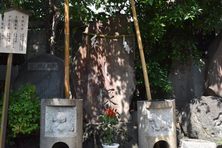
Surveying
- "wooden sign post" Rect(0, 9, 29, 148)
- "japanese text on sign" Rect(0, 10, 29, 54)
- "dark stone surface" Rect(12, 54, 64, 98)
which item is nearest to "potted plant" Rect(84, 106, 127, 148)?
"dark stone surface" Rect(12, 54, 64, 98)

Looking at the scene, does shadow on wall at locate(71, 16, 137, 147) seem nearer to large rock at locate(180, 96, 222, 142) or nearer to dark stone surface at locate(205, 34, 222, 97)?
large rock at locate(180, 96, 222, 142)

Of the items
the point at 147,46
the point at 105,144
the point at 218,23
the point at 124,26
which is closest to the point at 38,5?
the point at 124,26

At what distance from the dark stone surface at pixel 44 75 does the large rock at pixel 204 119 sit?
2.50 meters

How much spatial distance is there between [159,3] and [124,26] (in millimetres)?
841

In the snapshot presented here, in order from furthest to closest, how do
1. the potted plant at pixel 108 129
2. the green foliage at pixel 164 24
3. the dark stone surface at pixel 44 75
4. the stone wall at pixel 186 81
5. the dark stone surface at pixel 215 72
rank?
the stone wall at pixel 186 81
the dark stone surface at pixel 215 72
the green foliage at pixel 164 24
the dark stone surface at pixel 44 75
the potted plant at pixel 108 129

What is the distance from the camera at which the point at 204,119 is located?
19.4 ft

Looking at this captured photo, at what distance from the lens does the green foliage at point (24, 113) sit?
5156mm

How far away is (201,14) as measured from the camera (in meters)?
6.58

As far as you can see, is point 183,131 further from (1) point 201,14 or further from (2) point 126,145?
(1) point 201,14

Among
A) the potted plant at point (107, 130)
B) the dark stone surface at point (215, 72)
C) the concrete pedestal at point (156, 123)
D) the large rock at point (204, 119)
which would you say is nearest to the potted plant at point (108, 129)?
the potted plant at point (107, 130)

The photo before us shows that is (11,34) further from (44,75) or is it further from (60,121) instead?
(60,121)

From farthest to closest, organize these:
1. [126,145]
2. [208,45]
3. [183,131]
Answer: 1. [208,45]
2. [183,131]
3. [126,145]

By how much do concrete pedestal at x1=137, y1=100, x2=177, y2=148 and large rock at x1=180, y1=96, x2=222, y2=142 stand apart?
85cm

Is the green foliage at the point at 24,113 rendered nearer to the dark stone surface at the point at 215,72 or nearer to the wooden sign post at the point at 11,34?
the wooden sign post at the point at 11,34
